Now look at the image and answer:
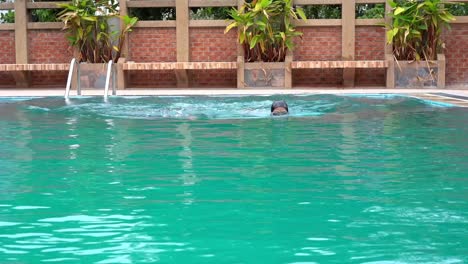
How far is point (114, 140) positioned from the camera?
7.07 meters

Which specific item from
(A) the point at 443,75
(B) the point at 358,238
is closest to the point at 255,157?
(B) the point at 358,238

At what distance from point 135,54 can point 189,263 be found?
45.6 ft

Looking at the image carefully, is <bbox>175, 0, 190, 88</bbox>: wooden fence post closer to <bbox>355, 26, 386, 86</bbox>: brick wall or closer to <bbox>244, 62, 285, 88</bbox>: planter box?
<bbox>244, 62, 285, 88</bbox>: planter box

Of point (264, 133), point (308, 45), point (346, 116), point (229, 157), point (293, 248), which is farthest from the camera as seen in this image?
point (308, 45)

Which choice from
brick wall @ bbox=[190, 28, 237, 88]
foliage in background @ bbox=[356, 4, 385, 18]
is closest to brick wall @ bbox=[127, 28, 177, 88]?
brick wall @ bbox=[190, 28, 237, 88]

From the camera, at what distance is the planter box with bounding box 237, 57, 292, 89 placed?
1540cm

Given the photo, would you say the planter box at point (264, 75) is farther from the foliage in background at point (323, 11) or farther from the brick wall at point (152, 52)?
the foliage in background at point (323, 11)

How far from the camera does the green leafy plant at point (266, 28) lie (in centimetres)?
1529

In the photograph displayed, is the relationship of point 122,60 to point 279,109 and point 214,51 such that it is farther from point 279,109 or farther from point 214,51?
point 279,109

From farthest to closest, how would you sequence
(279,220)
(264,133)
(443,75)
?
1. (443,75)
2. (264,133)
3. (279,220)

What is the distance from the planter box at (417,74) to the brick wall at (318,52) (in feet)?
4.79

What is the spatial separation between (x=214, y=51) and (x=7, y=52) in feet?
16.1

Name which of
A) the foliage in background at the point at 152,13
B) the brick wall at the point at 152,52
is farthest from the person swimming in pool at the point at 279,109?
the foliage in background at the point at 152,13

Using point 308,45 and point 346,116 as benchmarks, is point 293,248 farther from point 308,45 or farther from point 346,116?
point 308,45
